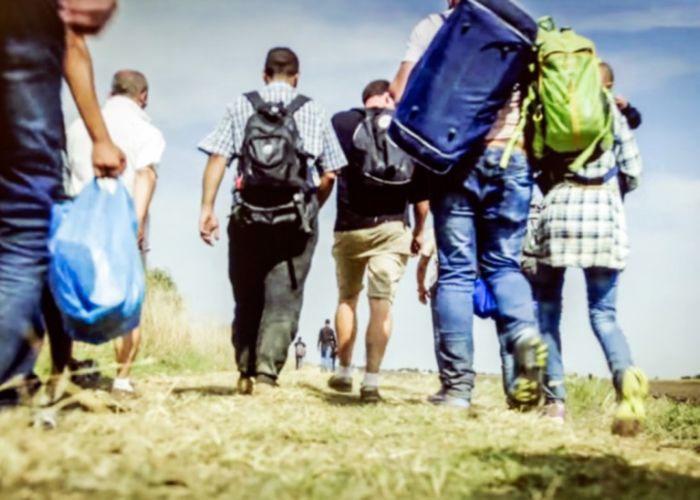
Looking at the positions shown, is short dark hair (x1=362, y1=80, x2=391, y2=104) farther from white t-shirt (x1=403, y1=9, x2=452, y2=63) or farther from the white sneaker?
the white sneaker

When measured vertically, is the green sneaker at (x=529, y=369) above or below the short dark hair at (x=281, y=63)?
below

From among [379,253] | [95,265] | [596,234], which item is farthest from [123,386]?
[596,234]

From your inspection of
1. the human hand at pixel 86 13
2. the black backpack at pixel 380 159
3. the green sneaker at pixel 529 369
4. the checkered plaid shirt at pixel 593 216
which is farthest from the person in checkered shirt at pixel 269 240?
the human hand at pixel 86 13

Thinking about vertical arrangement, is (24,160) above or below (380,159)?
below

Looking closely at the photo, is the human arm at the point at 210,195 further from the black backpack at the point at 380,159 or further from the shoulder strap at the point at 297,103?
the black backpack at the point at 380,159

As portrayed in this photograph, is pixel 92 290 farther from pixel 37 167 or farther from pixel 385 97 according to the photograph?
pixel 385 97

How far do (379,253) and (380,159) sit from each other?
59 cm

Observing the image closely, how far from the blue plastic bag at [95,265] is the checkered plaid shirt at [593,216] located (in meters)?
2.01

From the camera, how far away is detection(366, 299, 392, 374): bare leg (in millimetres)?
6156

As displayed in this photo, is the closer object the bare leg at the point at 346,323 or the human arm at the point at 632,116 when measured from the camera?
the human arm at the point at 632,116

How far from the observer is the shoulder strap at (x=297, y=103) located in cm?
530

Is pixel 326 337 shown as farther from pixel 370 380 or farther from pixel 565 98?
pixel 565 98

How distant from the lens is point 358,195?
6.05m

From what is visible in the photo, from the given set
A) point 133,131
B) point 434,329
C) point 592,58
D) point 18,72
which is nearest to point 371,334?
point 434,329
